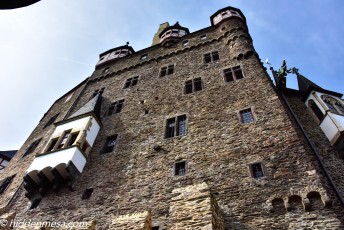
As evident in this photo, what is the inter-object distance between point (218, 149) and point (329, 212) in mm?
4670

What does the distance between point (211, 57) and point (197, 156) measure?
9.31m

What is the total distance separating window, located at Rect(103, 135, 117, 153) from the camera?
1498cm

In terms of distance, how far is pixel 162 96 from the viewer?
17.4 meters

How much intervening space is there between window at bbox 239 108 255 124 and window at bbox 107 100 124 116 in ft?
26.0

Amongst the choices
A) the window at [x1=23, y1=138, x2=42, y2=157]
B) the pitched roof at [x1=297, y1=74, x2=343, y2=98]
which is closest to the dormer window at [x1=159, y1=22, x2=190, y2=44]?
the pitched roof at [x1=297, y1=74, x2=343, y2=98]

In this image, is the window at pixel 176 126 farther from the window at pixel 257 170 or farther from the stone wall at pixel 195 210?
the stone wall at pixel 195 210

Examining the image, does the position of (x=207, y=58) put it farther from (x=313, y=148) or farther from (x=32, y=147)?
(x=32, y=147)

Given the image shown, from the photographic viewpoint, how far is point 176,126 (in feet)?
47.0

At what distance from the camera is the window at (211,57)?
19.1 meters

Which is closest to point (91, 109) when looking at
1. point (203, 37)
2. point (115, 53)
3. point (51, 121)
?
point (51, 121)

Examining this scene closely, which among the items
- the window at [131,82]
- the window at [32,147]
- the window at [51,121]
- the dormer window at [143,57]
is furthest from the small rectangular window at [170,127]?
the window at [51,121]

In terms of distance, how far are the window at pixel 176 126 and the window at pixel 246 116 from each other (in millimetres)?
2715

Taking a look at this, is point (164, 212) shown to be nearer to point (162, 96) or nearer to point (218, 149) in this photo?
point (218, 149)

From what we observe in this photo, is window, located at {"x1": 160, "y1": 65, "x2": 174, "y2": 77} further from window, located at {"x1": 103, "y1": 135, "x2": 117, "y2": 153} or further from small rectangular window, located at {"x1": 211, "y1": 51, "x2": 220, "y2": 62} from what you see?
window, located at {"x1": 103, "y1": 135, "x2": 117, "y2": 153}
